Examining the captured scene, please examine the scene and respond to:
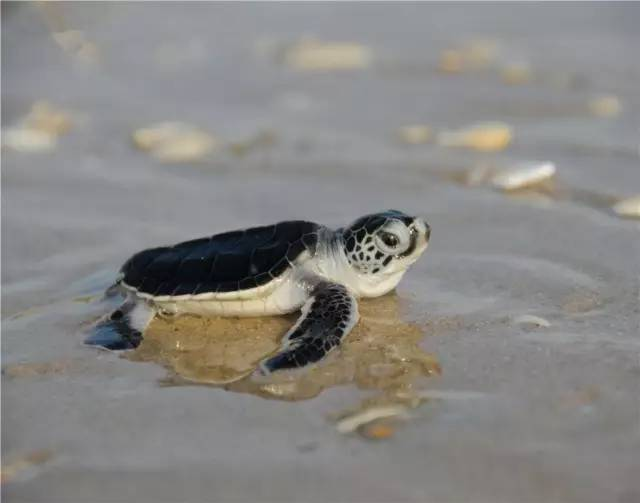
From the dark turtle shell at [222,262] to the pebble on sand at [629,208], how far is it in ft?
5.35

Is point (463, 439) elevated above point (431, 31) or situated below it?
below

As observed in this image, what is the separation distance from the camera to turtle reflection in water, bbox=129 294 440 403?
9.70 ft

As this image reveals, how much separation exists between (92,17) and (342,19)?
2.41 m

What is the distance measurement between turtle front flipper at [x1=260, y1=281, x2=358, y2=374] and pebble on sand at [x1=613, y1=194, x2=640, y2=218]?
5.34ft

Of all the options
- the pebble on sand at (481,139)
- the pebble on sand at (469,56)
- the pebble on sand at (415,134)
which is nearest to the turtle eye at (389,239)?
the pebble on sand at (481,139)

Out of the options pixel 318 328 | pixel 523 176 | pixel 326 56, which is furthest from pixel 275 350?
pixel 326 56

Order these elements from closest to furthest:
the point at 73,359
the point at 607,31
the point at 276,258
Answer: the point at 73,359, the point at 276,258, the point at 607,31

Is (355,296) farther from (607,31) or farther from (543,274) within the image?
(607,31)

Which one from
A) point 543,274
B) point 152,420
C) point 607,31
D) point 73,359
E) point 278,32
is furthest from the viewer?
point 278,32

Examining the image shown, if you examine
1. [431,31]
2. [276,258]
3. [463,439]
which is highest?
[431,31]

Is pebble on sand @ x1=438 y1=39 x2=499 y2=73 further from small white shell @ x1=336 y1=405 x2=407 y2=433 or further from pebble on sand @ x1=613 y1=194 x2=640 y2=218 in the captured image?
small white shell @ x1=336 y1=405 x2=407 y2=433

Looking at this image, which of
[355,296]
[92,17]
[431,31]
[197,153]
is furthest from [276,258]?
[92,17]

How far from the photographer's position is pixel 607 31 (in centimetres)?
815

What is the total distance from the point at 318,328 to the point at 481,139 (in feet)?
9.46
